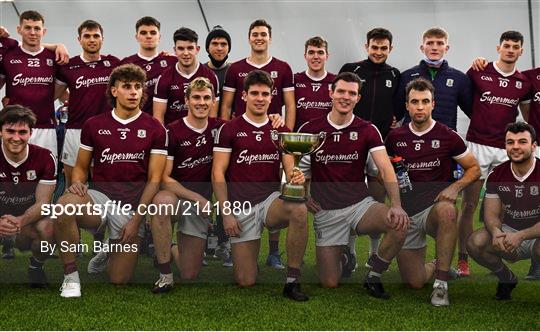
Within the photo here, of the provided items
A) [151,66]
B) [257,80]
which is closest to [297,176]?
[257,80]

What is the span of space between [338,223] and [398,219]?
48cm

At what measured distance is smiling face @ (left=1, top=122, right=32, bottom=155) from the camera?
394cm

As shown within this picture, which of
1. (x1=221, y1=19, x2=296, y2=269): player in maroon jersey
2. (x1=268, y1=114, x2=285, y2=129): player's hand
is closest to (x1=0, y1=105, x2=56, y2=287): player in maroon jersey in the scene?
(x1=268, y1=114, x2=285, y2=129): player's hand

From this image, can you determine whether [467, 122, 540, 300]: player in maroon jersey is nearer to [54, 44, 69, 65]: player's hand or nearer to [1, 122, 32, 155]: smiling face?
[1, 122, 32, 155]: smiling face

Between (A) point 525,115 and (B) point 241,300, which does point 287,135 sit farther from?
(A) point 525,115

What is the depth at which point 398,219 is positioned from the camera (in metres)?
3.90

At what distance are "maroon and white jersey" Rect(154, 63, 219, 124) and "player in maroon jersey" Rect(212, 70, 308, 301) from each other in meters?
0.77

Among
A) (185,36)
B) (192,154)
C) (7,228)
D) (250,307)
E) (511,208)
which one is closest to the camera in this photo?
(250,307)

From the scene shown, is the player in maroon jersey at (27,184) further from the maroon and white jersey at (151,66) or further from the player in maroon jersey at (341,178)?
the player in maroon jersey at (341,178)

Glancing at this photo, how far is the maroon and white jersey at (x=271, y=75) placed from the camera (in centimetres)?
508

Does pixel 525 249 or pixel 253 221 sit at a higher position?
pixel 253 221

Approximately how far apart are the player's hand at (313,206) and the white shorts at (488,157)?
5.32 ft

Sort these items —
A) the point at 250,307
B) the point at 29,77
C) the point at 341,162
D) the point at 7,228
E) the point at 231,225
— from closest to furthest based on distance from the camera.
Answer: the point at 250,307
the point at 7,228
the point at 231,225
the point at 341,162
the point at 29,77

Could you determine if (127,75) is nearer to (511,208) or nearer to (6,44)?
(6,44)
